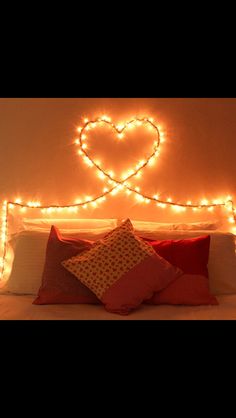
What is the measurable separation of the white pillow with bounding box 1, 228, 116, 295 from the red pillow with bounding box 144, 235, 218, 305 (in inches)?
17.9

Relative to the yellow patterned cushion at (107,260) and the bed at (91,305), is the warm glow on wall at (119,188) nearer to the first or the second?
the bed at (91,305)

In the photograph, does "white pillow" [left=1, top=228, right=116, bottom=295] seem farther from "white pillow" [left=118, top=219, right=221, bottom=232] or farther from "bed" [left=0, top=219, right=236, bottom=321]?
"white pillow" [left=118, top=219, right=221, bottom=232]

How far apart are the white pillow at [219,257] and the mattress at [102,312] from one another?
0.14 meters

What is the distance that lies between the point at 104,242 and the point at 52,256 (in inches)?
11.8

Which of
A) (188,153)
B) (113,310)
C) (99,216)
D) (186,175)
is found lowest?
(113,310)

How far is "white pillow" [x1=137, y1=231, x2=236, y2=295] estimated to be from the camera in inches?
72.6

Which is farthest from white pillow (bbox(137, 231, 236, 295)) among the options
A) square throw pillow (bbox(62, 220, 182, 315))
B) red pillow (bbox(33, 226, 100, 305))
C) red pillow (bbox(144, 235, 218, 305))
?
red pillow (bbox(33, 226, 100, 305))

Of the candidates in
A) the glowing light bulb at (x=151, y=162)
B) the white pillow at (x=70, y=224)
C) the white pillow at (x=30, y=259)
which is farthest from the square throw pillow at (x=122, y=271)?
the glowing light bulb at (x=151, y=162)

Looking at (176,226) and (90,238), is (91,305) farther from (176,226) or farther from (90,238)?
(176,226)
